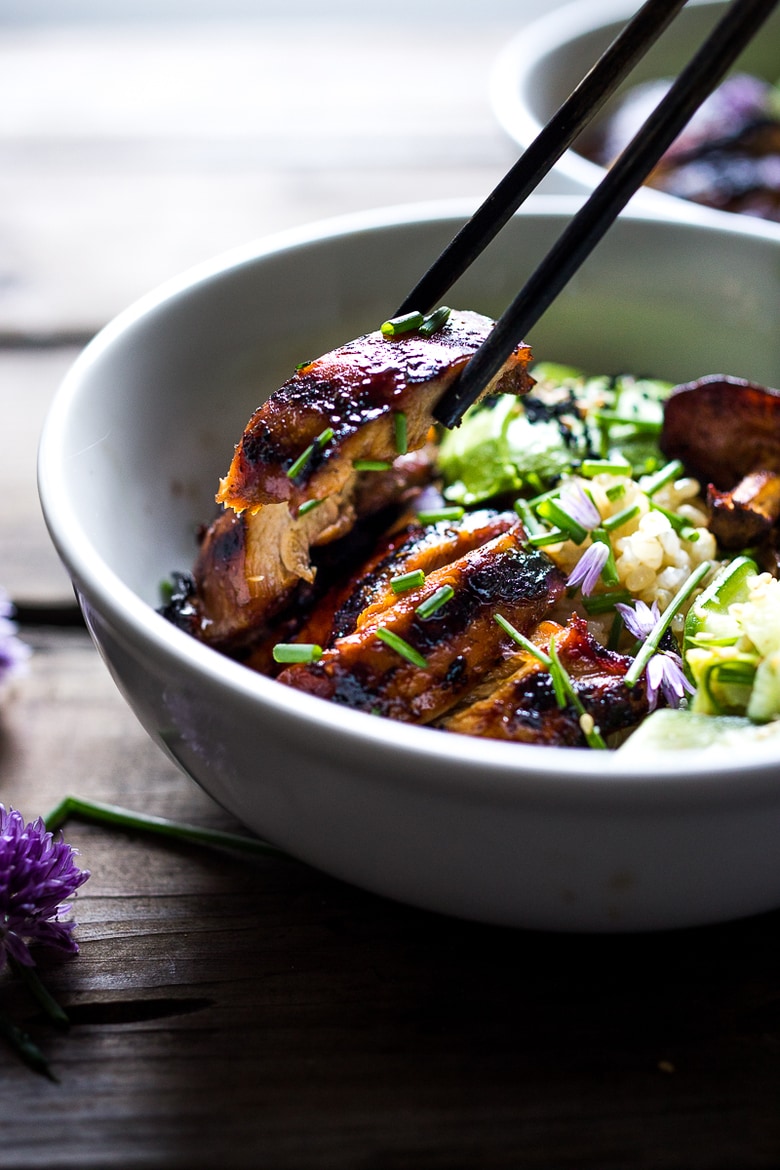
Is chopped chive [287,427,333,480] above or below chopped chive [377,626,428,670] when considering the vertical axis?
above

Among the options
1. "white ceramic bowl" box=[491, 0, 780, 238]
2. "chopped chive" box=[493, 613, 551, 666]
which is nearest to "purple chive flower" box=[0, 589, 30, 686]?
"chopped chive" box=[493, 613, 551, 666]

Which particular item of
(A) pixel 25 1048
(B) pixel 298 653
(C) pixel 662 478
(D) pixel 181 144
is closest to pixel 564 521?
(C) pixel 662 478

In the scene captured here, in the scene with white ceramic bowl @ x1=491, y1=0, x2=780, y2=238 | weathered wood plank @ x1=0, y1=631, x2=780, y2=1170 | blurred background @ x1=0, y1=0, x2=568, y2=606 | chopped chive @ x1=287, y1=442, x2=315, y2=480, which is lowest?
weathered wood plank @ x1=0, y1=631, x2=780, y2=1170

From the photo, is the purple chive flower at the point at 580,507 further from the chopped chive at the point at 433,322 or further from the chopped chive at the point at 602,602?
the chopped chive at the point at 433,322

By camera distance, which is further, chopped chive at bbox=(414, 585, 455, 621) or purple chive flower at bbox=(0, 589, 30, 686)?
purple chive flower at bbox=(0, 589, 30, 686)

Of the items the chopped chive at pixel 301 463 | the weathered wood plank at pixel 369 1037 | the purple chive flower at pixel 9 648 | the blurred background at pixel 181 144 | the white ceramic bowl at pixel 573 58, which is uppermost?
the white ceramic bowl at pixel 573 58

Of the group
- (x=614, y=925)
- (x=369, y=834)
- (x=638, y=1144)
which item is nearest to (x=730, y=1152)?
(x=638, y=1144)

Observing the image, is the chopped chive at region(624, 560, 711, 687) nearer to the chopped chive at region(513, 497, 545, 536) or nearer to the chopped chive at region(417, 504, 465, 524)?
the chopped chive at region(513, 497, 545, 536)

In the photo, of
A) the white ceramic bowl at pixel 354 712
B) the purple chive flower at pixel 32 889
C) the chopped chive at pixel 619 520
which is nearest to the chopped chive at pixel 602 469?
the chopped chive at pixel 619 520
